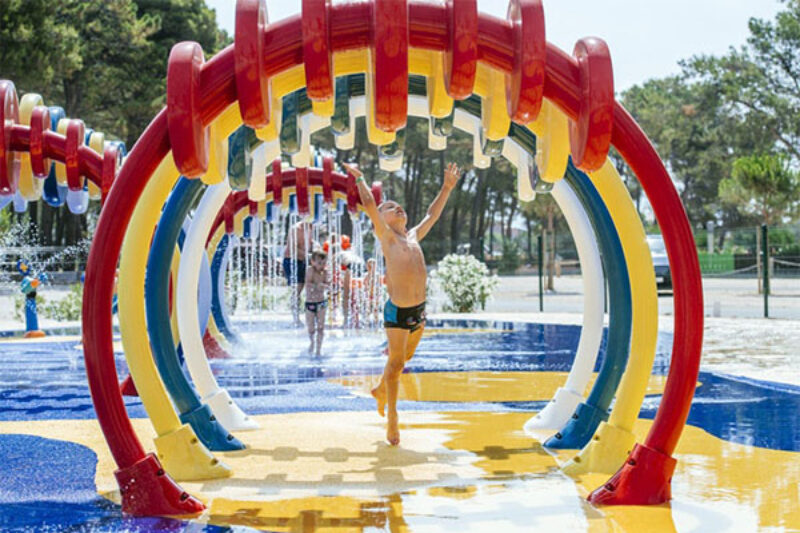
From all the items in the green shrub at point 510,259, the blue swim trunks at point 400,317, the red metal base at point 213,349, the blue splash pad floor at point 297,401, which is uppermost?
the green shrub at point 510,259

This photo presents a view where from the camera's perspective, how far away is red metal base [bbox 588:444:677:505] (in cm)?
430

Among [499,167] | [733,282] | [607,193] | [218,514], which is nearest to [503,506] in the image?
[218,514]

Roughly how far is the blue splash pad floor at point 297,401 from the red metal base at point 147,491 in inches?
3.9

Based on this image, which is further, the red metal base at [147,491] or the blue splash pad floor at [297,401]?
the blue splash pad floor at [297,401]

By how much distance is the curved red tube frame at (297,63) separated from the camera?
4090 millimetres

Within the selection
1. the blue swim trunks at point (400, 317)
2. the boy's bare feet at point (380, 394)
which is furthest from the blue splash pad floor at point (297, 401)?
the blue swim trunks at point (400, 317)

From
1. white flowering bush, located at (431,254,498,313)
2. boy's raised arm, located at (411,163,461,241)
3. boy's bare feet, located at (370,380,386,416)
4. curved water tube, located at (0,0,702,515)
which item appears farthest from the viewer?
white flowering bush, located at (431,254,498,313)

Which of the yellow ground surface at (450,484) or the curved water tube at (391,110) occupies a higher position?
the curved water tube at (391,110)

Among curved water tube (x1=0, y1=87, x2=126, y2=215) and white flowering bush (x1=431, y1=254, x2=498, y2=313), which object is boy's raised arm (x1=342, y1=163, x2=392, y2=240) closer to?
curved water tube (x1=0, y1=87, x2=126, y2=215)

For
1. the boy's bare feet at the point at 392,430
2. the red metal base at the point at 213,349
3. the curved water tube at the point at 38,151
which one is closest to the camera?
the boy's bare feet at the point at 392,430

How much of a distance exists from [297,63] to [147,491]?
2219 mm

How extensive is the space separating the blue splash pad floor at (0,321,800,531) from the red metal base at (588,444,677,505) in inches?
8.7

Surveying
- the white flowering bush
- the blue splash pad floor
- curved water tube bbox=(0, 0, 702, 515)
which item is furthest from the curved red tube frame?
the white flowering bush

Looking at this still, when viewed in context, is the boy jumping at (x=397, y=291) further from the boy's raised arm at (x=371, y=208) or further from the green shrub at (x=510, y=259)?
the green shrub at (x=510, y=259)
